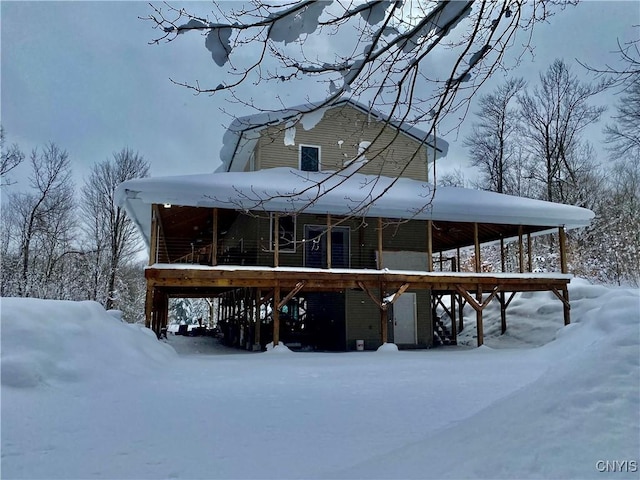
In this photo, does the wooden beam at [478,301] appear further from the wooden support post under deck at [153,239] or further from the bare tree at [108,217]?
the bare tree at [108,217]

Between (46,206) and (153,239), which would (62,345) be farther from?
(46,206)

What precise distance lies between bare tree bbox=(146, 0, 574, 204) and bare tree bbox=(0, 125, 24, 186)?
26.2 m

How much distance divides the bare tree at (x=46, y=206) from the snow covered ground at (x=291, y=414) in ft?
80.4

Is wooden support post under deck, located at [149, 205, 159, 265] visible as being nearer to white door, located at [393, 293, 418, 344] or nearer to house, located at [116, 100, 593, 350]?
house, located at [116, 100, 593, 350]

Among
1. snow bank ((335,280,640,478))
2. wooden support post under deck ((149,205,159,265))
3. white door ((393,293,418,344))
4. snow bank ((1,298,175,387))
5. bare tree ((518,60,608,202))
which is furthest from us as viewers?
bare tree ((518,60,608,202))

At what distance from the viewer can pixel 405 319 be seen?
17172mm

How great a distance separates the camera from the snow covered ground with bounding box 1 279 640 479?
3.44m

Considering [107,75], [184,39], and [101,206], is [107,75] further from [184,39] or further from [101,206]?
[184,39]

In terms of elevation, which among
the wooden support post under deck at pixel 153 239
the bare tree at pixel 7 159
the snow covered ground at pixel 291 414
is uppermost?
the bare tree at pixel 7 159

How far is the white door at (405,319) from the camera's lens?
55.7 ft

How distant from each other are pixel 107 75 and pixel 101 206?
12.6 m

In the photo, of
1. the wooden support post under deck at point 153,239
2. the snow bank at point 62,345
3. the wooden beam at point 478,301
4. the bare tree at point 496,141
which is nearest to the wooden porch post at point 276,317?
the wooden support post under deck at point 153,239

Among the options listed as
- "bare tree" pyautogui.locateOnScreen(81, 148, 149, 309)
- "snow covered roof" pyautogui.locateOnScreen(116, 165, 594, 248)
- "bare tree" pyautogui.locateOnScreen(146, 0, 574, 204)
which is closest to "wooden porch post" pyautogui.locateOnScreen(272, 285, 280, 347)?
"snow covered roof" pyautogui.locateOnScreen(116, 165, 594, 248)

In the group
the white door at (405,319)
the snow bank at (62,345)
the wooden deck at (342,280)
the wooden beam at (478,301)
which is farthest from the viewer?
the white door at (405,319)
